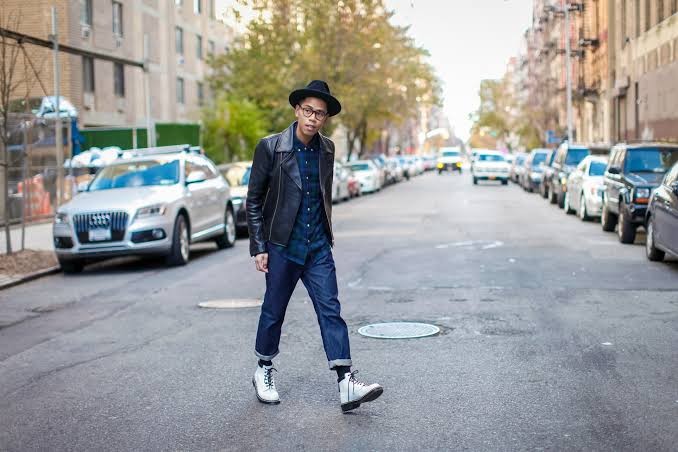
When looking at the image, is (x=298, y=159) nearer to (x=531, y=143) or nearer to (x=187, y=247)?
(x=187, y=247)

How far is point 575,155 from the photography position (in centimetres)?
3069

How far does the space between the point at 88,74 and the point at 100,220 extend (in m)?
23.5

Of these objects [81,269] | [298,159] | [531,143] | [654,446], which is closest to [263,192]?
[298,159]

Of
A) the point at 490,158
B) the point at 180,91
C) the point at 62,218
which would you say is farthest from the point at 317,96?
the point at 490,158

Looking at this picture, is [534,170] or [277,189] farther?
[534,170]

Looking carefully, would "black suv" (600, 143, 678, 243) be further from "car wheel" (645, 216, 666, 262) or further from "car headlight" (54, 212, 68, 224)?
"car headlight" (54, 212, 68, 224)

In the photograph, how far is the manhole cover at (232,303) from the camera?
429 inches

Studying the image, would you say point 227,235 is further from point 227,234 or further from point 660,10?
point 660,10

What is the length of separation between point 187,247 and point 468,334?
8.08 m

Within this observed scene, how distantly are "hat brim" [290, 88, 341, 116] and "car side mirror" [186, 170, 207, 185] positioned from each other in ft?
34.1

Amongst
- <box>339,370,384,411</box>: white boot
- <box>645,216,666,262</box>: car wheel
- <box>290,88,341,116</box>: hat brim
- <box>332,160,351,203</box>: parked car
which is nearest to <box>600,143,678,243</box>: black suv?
<box>645,216,666,262</box>: car wheel

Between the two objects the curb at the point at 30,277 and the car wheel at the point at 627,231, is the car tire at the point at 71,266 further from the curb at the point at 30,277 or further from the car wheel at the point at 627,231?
the car wheel at the point at 627,231

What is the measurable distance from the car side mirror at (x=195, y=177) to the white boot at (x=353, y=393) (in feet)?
35.2

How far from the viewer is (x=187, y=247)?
16188 mm
